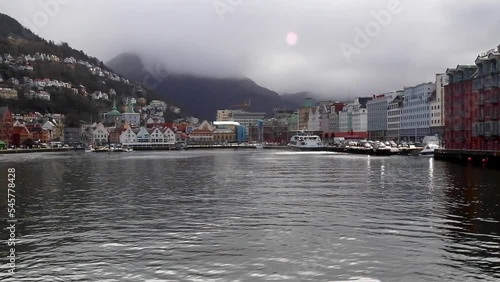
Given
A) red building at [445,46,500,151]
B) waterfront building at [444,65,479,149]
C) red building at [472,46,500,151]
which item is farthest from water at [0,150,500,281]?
waterfront building at [444,65,479,149]

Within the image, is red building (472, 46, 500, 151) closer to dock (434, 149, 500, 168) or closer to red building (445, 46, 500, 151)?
red building (445, 46, 500, 151)

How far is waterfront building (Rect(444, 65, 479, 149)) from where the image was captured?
306 ft

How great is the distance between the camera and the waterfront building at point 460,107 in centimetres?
9338

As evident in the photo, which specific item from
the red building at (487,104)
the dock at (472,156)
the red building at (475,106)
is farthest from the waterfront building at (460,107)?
the dock at (472,156)

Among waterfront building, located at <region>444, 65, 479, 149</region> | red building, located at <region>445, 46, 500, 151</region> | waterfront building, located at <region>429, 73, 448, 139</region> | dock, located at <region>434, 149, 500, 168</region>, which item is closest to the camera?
dock, located at <region>434, 149, 500, 168</region>

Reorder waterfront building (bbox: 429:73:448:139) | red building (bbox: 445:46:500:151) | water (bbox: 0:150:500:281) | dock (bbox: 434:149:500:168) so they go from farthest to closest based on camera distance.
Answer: waterfront building (bbox: 429:73:448:139) < red building (bbox: 445:46:500:151) < dock (bbox: 434:149:500:168) < water (bbox: 0:150:500:281)

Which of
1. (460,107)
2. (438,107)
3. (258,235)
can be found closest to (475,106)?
(460,107)

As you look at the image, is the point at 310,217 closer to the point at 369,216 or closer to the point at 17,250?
the point at 369,216

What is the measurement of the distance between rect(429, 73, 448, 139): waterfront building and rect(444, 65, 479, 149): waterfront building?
8092cm

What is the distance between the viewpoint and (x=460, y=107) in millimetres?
98125

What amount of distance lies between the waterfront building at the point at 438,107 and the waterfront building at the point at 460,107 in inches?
3186

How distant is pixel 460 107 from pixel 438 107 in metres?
92.1

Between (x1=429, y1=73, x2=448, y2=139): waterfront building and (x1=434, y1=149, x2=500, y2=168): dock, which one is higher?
(x1=429, y1=73, x2=448, y2=139): waterfront building

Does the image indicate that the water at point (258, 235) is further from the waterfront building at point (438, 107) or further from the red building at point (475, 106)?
the waterfront building at point (438, 107)
